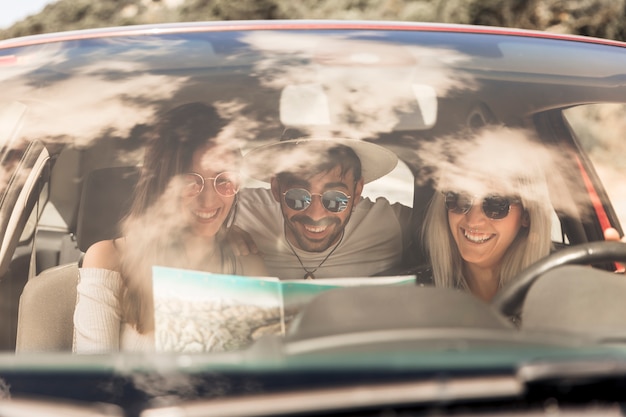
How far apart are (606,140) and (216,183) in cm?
100

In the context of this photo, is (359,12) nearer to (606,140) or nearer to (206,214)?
(606,140)

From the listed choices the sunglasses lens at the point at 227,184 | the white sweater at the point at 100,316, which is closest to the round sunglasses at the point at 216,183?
the sunglasses lens at the point at 227,184

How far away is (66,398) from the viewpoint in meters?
1.34

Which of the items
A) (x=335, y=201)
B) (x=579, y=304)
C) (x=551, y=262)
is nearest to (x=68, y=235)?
(x=335, y=201)

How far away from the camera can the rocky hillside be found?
1623 cm

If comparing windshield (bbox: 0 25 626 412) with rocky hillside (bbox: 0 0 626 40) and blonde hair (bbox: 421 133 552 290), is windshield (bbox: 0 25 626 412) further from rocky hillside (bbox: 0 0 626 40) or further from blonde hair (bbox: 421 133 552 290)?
rocky hillside (bbox: 0 0 626 40)

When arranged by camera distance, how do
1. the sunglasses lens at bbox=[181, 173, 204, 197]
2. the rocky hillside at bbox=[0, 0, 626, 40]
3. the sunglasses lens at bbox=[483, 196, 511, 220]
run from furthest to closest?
the rocky hillside at bbox=[0, 0, 626, 40] → the sunglasses lens at bbox=[483, 196, 511, 220] → the sunglasses lens at bbox=[181, 173, 204, 197]

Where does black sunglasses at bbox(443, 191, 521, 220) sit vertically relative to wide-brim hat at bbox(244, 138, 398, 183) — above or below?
below

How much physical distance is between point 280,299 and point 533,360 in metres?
0.65

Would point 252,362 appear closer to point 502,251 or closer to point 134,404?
point 134,404

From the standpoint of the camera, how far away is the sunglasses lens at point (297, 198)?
2225mm

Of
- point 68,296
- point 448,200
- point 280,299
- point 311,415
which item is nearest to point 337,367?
point 311,415

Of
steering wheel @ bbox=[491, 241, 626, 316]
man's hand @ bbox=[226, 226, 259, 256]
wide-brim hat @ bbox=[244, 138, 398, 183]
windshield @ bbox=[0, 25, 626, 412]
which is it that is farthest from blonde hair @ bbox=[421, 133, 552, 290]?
man's hand @ bbox=[226, 226, 259, 256]

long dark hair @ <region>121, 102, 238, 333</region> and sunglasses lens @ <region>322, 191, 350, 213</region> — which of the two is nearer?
long dark hair @ <region>121, 102, 238, 333</region>
